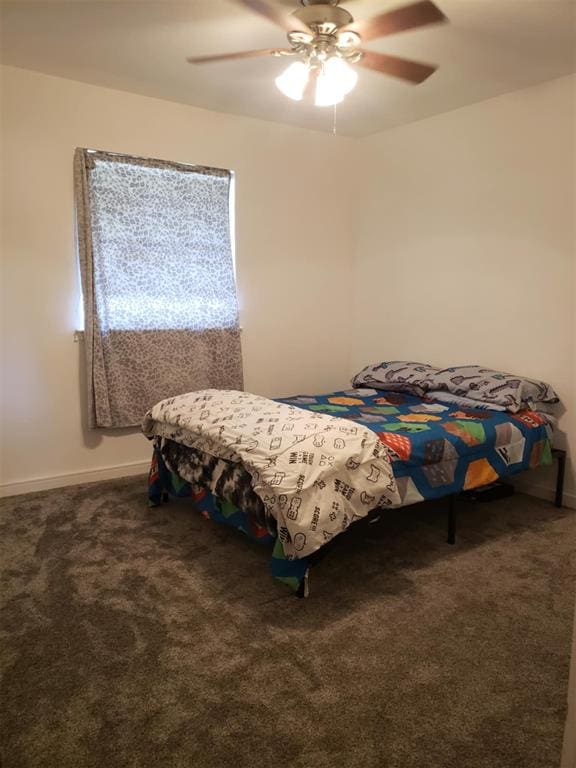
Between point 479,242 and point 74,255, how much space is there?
8.79 ft

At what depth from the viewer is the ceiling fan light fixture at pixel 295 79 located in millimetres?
2473

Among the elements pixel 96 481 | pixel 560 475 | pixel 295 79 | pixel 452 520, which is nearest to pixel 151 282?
pixel 96 481

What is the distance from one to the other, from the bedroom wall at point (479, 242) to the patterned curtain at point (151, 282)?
1307mm

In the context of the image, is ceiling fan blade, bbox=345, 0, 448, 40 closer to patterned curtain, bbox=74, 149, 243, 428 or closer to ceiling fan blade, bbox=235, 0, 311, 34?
ceiling fan blade, bbox=235, 0, 311, 34

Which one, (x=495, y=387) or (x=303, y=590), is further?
(x=495, y=387)

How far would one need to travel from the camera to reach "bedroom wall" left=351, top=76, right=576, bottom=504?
3377 mm

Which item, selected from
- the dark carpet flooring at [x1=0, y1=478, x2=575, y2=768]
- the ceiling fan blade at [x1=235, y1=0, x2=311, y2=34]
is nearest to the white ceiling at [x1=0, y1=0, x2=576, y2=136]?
the ceiling fan blade at [x1=235, y1=0, x2=311, y2=34]

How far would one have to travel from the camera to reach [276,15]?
2.43 m

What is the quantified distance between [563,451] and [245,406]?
1.99 m

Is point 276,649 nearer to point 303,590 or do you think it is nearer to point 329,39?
point 303,590

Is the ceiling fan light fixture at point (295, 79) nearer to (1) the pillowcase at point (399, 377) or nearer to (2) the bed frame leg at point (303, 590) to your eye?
(1) the pillowcase at point (399, 377)

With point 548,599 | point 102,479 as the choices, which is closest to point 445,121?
point 548,599

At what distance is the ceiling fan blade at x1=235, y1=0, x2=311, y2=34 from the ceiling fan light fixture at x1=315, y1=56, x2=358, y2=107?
17 centimetres

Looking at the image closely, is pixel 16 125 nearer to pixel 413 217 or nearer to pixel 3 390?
pixel 3 390
